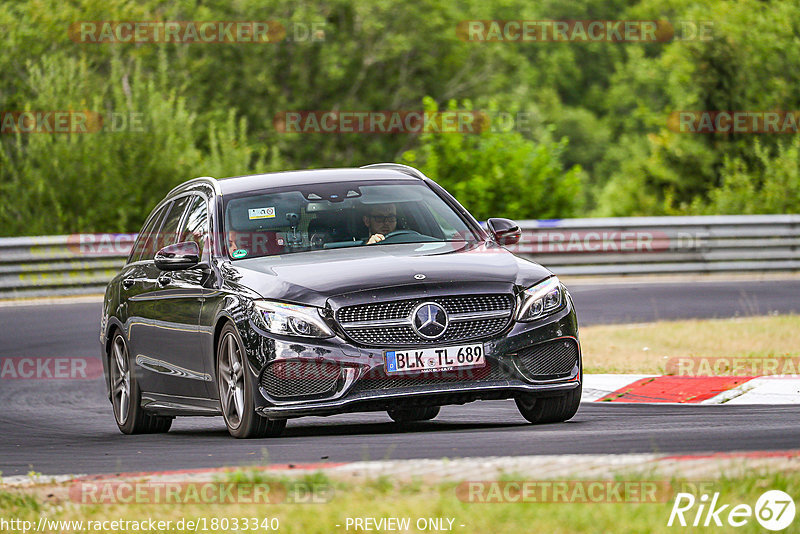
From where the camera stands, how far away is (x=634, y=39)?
74812mm

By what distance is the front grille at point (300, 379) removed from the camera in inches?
340

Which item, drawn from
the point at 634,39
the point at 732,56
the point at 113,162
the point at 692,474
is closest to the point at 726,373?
the point at 692,474

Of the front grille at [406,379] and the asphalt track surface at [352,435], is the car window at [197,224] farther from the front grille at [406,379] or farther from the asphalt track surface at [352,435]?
the front grille at [406,379]

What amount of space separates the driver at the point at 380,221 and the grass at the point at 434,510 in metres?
3.58

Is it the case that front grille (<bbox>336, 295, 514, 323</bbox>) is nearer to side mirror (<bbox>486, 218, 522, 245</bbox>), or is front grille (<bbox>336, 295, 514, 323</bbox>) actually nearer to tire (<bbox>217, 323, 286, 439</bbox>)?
tire (<bbox>217, 323, 286, 439</bbox>)

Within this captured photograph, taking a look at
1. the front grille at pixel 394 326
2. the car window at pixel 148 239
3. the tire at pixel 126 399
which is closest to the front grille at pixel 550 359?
the front grille at pixel 394 326

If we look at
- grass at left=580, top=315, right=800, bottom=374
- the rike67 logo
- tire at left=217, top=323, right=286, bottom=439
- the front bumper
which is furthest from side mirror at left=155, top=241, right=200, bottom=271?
the rike67 logo

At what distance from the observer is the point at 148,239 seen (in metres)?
11.5

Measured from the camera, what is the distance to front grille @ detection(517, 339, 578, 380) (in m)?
8.91

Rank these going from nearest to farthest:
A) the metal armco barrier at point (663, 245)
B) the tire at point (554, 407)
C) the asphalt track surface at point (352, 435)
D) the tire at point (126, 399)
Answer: the asphalt track surface at point (352, 435) → the tire at point (554, 407) → the tire at point (126, 399) → the metal armco barrier at point (663, 245)

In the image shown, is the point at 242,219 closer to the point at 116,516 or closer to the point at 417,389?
the point at 417,389

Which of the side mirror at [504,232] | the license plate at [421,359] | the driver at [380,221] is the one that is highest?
the driver at [380,221]

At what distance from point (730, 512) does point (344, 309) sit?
353 cm

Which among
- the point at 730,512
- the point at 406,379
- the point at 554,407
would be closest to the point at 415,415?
the point at 554,407
